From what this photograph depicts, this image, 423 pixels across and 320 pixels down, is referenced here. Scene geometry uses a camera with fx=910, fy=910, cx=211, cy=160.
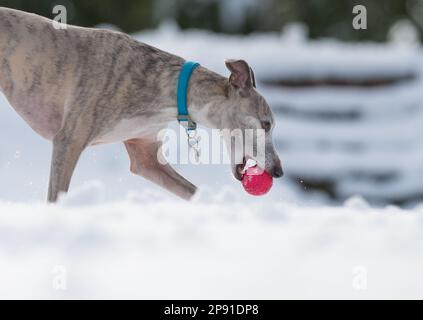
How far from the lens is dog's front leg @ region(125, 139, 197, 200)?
19.3 feet

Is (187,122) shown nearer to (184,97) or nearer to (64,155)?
(184,97)

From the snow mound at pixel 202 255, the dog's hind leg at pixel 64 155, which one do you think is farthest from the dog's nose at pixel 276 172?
the snow mound at pixel 202 255

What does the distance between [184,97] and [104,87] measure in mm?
480

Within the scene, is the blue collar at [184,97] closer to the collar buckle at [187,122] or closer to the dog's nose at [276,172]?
the collar buckle at [187,122]

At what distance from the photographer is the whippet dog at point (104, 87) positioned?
5332mm

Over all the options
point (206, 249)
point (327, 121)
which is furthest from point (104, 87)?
point (327, 121)

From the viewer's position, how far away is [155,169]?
5.91 meters

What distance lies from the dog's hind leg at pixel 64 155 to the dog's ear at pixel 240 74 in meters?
0.95

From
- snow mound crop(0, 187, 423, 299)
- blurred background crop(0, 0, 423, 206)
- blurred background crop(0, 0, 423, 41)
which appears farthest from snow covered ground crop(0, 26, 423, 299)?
blurred background crop(0, 0, 423, 41)

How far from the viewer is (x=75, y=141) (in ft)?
17.1

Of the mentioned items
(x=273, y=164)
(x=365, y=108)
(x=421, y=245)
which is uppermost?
(x=365, y=108)

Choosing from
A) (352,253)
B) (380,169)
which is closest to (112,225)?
(352,253)

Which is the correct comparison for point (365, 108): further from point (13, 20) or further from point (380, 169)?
point (13, 20)

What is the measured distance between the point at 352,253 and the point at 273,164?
84.0 inches
